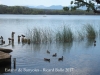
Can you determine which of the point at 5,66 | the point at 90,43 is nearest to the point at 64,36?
the point at 90,43

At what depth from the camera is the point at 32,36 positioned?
70.3 ft

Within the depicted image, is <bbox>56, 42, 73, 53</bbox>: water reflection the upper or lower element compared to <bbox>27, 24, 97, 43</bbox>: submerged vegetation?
lower

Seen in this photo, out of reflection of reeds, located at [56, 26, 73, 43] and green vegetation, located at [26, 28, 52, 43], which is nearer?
green vegetation, located at [26, 28, 52, 43]

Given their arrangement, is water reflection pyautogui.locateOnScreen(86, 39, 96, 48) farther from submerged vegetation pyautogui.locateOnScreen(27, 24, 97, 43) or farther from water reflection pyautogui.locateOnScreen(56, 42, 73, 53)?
water reflection pyautogui.locateOnScreen(56, 42, 73, 53)

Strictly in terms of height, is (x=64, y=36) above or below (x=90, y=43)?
above

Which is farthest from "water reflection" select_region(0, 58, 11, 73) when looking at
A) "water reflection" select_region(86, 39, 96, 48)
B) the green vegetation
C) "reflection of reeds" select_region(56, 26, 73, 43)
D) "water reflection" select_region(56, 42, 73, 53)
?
"water reflection" select_region(86, 39, 96, 48)

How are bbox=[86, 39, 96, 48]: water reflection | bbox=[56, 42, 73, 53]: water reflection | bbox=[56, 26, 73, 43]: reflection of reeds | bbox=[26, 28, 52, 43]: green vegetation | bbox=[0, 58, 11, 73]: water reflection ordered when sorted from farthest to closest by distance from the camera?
1. bbox=[86, 39, 96, 48]: water reflection
2. bbox=[56, 26, 73, 43]: reflection of reeds
3. bbox=[26, 28, 52, 43]: green vegetation
4. bbox=[56, 42, 73, 53]: water reflection
5. bbox=[0, 58, 11, 73]: water reflection

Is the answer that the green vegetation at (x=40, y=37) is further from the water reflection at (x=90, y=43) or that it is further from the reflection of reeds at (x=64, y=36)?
the water reflection at (x=90, y=43)

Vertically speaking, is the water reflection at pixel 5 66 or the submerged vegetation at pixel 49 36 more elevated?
the submerged vegetation at pixel 49 36

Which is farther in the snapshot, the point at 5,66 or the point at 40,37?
the point at 40,37

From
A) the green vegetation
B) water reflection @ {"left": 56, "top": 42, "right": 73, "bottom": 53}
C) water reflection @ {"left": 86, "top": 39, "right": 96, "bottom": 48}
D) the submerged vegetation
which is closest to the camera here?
water reflection @ {"left": 56, "top": 42, "right": 73, "bottom": 53}

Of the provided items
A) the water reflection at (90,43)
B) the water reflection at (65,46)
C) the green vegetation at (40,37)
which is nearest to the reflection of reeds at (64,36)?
the water reflection at (65,46)

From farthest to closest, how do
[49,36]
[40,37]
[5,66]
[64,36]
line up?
[64,36]
[49,36]
[40,37]
[5,66]

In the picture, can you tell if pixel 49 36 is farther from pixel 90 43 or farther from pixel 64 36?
pixel 90 43
